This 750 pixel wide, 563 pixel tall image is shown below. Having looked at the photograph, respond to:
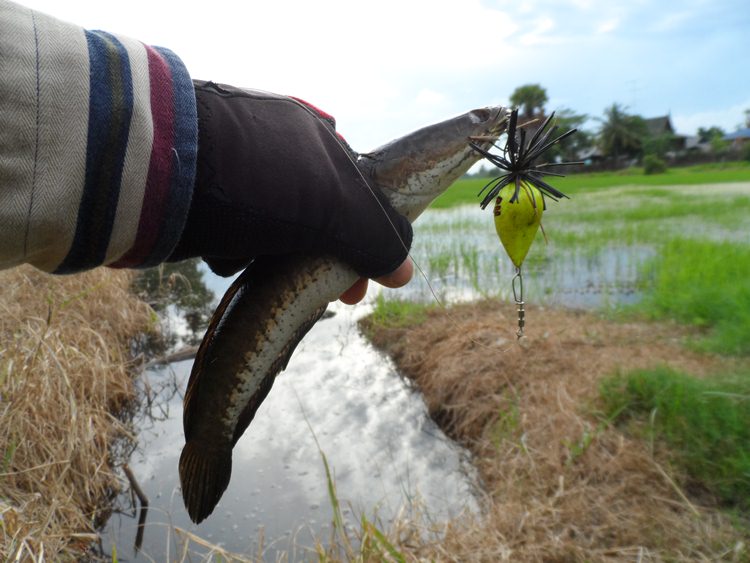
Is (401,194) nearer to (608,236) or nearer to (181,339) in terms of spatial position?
(181,339)

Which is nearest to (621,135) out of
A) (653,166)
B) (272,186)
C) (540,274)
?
(653,166)

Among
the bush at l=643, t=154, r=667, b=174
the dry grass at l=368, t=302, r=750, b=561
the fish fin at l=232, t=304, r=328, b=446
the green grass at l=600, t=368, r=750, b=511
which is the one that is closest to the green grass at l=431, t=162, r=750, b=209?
the bush at l=643, t=154, r=667, b=174

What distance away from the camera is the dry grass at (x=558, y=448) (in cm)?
283

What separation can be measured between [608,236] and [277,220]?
10.2m

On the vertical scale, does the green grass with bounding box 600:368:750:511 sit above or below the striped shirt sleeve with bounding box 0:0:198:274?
below

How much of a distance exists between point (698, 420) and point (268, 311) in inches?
117

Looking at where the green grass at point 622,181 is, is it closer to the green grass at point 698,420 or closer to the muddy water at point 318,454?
the muddy water at point 318,454

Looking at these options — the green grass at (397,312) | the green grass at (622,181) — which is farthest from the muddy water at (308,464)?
the green grass at (622,181)

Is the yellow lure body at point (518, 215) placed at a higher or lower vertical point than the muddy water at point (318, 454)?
higher

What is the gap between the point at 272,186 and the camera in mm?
1273

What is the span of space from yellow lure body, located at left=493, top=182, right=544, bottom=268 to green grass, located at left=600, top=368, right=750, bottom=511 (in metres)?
2.41

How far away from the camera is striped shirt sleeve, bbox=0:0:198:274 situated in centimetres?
97

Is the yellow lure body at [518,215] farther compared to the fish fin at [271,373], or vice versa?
the fish fin at [271,373]

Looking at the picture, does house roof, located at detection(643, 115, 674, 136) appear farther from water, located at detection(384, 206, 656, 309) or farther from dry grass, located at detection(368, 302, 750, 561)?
dry grass, located at detection(368, 302, 750, 561)
